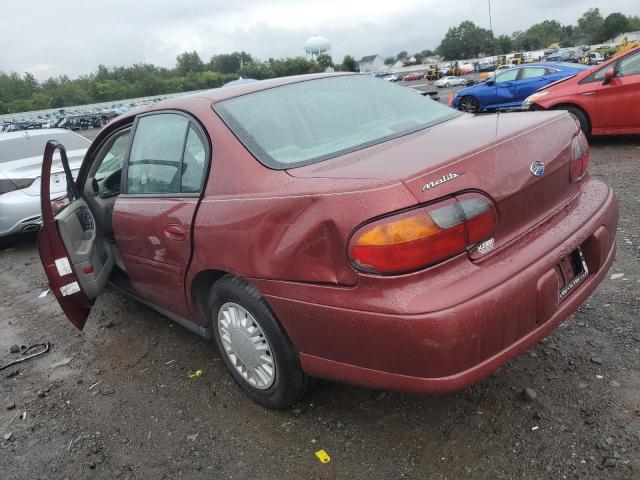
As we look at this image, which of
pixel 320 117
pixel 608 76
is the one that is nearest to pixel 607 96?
pixel 608 76

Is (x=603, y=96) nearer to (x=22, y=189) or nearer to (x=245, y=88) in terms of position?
(x=245, y=88)

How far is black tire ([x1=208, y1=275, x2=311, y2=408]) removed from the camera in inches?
87.9

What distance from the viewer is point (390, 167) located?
194 centimetres

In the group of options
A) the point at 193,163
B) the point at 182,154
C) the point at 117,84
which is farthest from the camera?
the point at 117,84

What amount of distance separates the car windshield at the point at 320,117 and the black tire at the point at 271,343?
59cm

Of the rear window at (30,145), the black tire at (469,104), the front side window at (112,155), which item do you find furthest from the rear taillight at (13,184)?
the black tire at (469,104)

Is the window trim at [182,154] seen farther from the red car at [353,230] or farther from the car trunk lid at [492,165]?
the car trunk lid at [492,165]

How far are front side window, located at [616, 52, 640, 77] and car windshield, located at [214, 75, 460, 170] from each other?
544cm

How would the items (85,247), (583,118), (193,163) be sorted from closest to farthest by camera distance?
1. (193,163)
2. (85,247)
3. (583,118)

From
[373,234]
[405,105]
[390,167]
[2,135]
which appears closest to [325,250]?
[373,234]

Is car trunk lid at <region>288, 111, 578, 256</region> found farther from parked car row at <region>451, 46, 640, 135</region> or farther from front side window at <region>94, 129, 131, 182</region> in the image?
parked car row at <region>451, 46, 640, 135</region>

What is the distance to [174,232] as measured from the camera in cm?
263

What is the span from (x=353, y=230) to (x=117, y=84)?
380 feet

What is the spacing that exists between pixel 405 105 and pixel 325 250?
138 cm
